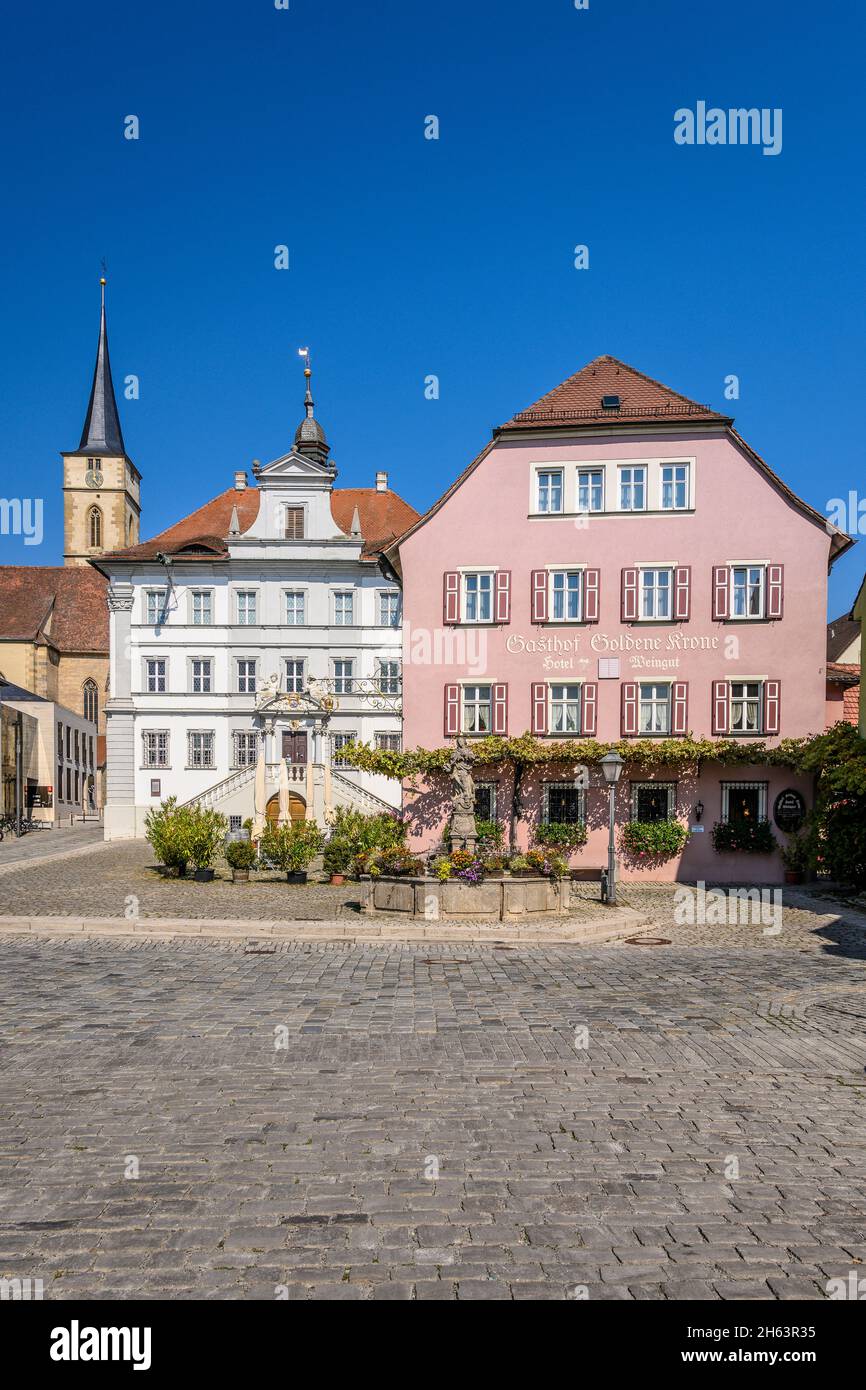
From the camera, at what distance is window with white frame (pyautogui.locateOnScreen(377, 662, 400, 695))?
4409cm

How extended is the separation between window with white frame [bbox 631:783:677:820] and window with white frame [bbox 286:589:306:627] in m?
23.6

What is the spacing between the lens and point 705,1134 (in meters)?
6.07

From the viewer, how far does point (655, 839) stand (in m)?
23.8

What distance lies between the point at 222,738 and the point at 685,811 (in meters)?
25.1

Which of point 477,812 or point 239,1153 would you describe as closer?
point 239,1153

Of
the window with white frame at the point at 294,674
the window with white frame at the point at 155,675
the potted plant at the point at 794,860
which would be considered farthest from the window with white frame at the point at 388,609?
the potted plant at the point at 794,860

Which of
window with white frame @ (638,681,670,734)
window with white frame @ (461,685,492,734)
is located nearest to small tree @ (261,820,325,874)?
window with white frame @ (461,685,492,734)

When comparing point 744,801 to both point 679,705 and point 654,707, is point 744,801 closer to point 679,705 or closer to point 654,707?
point 679,705

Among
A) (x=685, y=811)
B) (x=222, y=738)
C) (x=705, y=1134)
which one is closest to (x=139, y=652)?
(x=222, y=738)

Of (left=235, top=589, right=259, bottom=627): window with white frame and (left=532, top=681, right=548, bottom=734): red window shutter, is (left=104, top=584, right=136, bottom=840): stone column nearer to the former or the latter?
(left=235, top=589, right=259, bottom=627): window with white frame

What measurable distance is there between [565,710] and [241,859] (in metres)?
9.24

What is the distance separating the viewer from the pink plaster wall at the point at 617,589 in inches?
949
